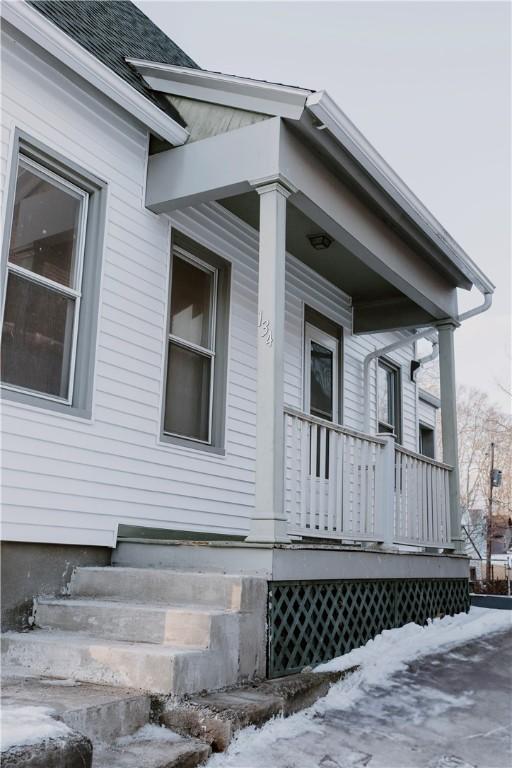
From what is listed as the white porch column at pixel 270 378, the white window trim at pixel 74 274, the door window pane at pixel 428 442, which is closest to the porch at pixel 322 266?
the white porch column at pixel 270 378

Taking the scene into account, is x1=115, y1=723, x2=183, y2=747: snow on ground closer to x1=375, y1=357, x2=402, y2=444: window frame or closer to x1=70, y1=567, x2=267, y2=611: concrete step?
x1=70, y1=567, x2=267, y2=611: concrete step

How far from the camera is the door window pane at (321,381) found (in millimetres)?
7719

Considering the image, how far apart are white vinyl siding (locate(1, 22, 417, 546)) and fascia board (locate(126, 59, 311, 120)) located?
0.48 m

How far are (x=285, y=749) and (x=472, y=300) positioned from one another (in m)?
5.83

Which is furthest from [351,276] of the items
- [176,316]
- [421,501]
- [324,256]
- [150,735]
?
[150,735]

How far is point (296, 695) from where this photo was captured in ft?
11.4

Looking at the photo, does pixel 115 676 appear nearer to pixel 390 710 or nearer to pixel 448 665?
pixel 390 710

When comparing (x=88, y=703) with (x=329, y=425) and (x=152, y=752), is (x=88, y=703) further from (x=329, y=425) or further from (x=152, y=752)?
(x=329, y=425)

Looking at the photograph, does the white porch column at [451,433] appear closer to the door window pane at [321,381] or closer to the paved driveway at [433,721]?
the door window pane at [321,381]

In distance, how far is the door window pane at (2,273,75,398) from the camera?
414 centimetres

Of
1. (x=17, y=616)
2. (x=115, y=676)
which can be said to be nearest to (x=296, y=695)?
(x=115, y=676)

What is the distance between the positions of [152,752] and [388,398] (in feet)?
25.4

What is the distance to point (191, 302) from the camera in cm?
578

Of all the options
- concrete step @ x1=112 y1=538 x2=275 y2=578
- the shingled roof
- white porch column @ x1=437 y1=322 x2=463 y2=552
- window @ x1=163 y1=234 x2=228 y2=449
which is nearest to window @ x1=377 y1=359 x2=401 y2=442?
white porch column @ x1=437 y1=322 x2=463 y2=552
